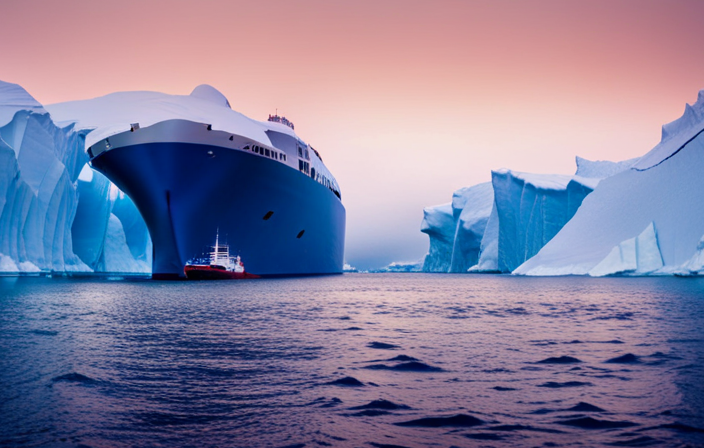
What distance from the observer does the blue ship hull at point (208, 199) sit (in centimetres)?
2998

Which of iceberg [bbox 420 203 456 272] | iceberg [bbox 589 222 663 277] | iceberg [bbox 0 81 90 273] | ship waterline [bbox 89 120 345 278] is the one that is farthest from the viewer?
iceberg [bbox 420 203 456 272]

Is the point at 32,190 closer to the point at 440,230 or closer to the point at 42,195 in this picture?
the point at 42,195

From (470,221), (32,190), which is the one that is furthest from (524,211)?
(32,190)

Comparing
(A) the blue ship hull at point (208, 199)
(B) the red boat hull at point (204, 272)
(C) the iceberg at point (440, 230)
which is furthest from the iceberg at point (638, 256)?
(C) the iceberg at point (440, 230)

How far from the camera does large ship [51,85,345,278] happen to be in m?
29.6

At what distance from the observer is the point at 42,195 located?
156 feet

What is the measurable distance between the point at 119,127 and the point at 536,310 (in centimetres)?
5064

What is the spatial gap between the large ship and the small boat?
59cm

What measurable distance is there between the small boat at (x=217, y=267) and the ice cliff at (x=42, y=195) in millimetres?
17227

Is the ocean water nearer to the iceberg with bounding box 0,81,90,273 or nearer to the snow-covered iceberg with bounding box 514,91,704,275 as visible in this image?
the snow-covered iceberg with bounding box 514,91,704,275

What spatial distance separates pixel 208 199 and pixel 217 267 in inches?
191

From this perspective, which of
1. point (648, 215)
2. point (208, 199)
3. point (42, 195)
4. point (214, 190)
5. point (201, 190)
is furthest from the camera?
point (42, 195)

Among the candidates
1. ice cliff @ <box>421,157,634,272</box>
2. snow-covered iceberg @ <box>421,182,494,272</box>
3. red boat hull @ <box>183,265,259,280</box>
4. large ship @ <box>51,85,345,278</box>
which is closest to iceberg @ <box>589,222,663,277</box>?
ice cliff @ <box>421,157,634,272</box>

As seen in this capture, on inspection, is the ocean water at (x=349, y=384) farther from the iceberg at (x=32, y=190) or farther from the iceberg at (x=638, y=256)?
the iceberg at (x=32, y=190)
